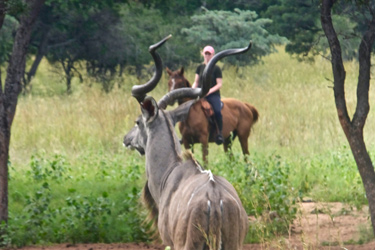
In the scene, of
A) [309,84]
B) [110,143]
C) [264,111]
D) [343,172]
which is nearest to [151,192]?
[343,172]

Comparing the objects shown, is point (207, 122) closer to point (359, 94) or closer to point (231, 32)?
point (359, 94)

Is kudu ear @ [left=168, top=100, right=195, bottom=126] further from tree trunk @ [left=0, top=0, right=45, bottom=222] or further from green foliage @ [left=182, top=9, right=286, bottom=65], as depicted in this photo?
green foliage @ [left=182, top=9, right=286, bottom=65]

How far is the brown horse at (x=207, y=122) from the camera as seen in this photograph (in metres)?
13.6

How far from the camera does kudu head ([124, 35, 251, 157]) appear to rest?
21.6 ft

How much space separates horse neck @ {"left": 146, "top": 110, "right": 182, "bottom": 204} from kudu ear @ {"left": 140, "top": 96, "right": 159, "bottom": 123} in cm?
6

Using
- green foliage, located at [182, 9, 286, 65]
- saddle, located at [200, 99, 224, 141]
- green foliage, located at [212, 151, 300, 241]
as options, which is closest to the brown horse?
saddle, located at [200, 99, 224, 141]

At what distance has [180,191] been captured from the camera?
5.59 metres

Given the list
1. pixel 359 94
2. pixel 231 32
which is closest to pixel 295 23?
pixel 231 32

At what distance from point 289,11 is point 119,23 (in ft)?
17.8

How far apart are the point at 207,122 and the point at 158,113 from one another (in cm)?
716

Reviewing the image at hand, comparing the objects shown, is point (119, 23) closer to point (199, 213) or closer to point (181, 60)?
point (181, 60)

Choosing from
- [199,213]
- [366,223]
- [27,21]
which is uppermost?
[27,21]

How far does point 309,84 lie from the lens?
72.5 feet

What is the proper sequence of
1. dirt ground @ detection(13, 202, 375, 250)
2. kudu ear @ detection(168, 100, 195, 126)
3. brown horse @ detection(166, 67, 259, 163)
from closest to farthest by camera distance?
kudu ear @ detection(168, 100, 195, 126) < dirt ground @ detection(13, 202, 375, 250) < brown horse @ detection(166, 67, 259, 163)
